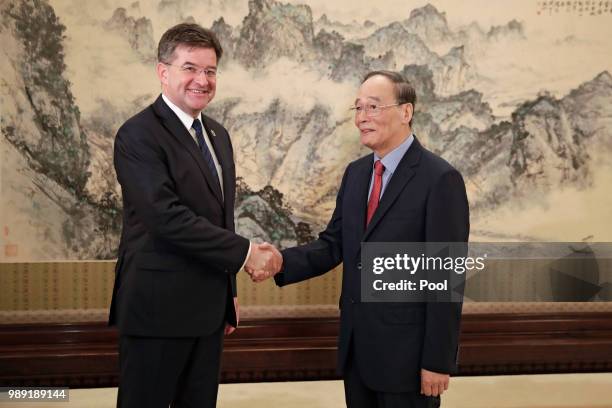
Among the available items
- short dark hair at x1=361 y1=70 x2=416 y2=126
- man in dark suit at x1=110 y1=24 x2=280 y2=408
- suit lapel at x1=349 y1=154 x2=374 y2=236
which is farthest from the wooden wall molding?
short dark hair at x1=361 y1=70 x2=416 y2=126

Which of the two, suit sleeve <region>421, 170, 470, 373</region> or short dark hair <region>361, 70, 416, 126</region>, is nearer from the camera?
suit sleeve <region>421, 170, 470, 373</region>

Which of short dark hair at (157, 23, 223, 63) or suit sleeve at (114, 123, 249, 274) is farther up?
short dark hair at (157, 23, 223, 63)

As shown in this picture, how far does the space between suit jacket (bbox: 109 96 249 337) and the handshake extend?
14 cm

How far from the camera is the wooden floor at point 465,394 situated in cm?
363

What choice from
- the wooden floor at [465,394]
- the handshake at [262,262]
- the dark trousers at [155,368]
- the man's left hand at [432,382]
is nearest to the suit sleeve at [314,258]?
the handshake at [262,262]

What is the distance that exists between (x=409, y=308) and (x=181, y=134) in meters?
1.03

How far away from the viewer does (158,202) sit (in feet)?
7.21

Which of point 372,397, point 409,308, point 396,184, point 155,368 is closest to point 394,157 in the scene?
point 396,184

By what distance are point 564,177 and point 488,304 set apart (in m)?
1.01

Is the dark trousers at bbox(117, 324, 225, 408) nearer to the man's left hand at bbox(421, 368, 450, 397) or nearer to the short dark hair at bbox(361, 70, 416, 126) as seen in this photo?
the man's left hand at bbox(421, 368, 450, 397)

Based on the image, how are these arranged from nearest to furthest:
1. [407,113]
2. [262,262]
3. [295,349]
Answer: [407,113], [262,262], [295,349]

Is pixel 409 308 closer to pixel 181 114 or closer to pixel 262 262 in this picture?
pixel 262 262

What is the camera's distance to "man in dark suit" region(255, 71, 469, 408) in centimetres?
221

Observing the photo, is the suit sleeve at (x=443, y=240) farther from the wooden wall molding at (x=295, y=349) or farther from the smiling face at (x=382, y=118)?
the wooden wall molding at (x=295, y=349)
